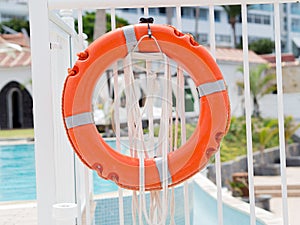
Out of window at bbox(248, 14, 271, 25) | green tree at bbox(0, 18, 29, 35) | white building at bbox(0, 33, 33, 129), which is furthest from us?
window at bbox(248, 14, 271, 25)

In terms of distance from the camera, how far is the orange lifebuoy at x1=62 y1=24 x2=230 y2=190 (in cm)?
145

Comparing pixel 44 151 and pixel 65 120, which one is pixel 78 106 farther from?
pixel 44 151

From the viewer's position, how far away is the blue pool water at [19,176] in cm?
A: 580

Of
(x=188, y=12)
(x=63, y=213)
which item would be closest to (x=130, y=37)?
(x=63, y=213)

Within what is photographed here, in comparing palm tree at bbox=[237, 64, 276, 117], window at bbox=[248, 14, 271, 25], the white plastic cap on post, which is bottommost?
the white plastic cap on post

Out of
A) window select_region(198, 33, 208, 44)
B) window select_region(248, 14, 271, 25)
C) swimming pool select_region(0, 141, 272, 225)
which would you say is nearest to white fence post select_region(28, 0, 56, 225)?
swimming pool select_region(0, 141, 272, 225)

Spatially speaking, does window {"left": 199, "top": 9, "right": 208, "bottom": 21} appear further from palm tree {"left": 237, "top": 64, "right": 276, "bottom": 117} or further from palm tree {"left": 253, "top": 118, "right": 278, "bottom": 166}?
palm tree {"left": 253, "top": 118, "right": 278, "bottom": 166}

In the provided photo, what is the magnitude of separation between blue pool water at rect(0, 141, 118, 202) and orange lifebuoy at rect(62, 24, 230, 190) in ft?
11.7

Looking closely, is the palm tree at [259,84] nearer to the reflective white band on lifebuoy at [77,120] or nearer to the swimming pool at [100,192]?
the swimming pool at [100,192]

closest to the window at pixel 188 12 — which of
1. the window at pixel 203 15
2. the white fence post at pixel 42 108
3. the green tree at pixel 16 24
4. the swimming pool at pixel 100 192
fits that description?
the window at pixel 203 15

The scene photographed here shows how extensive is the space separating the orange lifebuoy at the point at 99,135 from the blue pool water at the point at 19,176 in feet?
11.7

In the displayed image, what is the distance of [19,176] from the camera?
7297 mm

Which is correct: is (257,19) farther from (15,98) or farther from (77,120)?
(77,120)

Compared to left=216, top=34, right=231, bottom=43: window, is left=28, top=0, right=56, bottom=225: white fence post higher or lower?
lower
